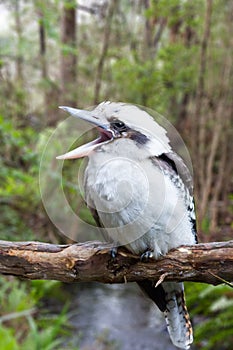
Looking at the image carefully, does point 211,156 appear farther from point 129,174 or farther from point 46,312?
point 129,174

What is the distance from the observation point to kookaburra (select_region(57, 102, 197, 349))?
1789 millimetres

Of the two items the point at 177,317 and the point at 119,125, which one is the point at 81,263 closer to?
the point at 119,125

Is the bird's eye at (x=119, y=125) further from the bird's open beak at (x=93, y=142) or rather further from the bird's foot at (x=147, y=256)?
the bird's foot at (x=147, y=256)

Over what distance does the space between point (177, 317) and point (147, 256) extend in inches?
25.8

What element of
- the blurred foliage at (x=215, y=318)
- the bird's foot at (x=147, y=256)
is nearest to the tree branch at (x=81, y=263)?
the bird's foot at (x=147, y=256)

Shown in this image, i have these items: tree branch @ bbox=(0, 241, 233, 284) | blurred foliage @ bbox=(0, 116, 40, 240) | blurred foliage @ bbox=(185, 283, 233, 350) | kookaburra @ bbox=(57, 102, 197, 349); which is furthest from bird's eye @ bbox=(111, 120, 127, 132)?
blurred foliage @ bbox=(0, 116, 40, 240)

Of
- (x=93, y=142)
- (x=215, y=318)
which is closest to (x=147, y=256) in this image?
(x=93, y=142)

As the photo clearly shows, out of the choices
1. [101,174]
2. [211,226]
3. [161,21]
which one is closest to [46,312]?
[211,226]

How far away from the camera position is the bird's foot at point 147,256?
1.95 metres

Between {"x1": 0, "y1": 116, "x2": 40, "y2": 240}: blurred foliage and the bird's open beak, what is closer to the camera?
the bird's open beak

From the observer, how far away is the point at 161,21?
27.8 ft

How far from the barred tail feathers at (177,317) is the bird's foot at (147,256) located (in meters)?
0.49

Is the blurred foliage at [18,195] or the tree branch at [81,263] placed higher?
the tree branch at [81,263]

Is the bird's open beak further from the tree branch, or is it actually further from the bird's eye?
the tree branch
